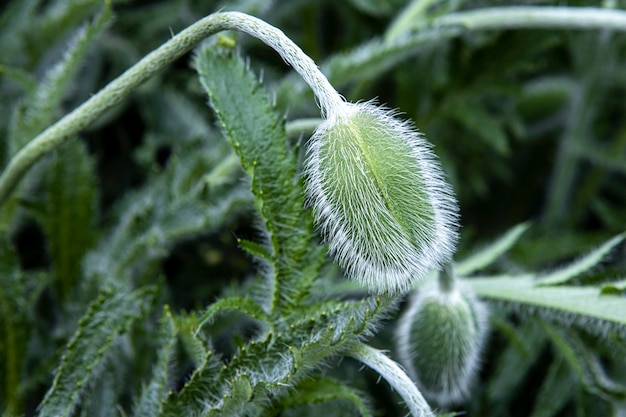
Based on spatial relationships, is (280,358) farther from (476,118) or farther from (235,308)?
(476,118)

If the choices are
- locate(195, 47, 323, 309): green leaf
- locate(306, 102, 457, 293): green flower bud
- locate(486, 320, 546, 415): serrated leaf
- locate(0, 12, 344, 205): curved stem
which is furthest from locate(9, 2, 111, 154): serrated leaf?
locate(486, 320, 546, 415): serrated leaf

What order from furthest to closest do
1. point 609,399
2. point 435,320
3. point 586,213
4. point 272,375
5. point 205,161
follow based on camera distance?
point 586,213, point 205,161, point 609,399, point 435,320, point 272,375

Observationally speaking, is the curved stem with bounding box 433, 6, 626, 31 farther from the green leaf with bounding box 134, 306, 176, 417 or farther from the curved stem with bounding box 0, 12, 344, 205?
the green leaf with bounding box 134, 306, 176, 417

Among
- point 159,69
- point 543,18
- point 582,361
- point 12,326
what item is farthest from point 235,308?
point 543,18

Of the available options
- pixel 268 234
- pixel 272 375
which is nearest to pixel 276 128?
pixel 268 234

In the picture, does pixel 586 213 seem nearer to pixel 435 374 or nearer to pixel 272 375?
pixel 435 374

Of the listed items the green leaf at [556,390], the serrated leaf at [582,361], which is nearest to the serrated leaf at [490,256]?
the serrated leaf at [582,361]

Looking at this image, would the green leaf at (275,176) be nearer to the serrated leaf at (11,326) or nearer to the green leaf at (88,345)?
the green leaf at (88,345)
